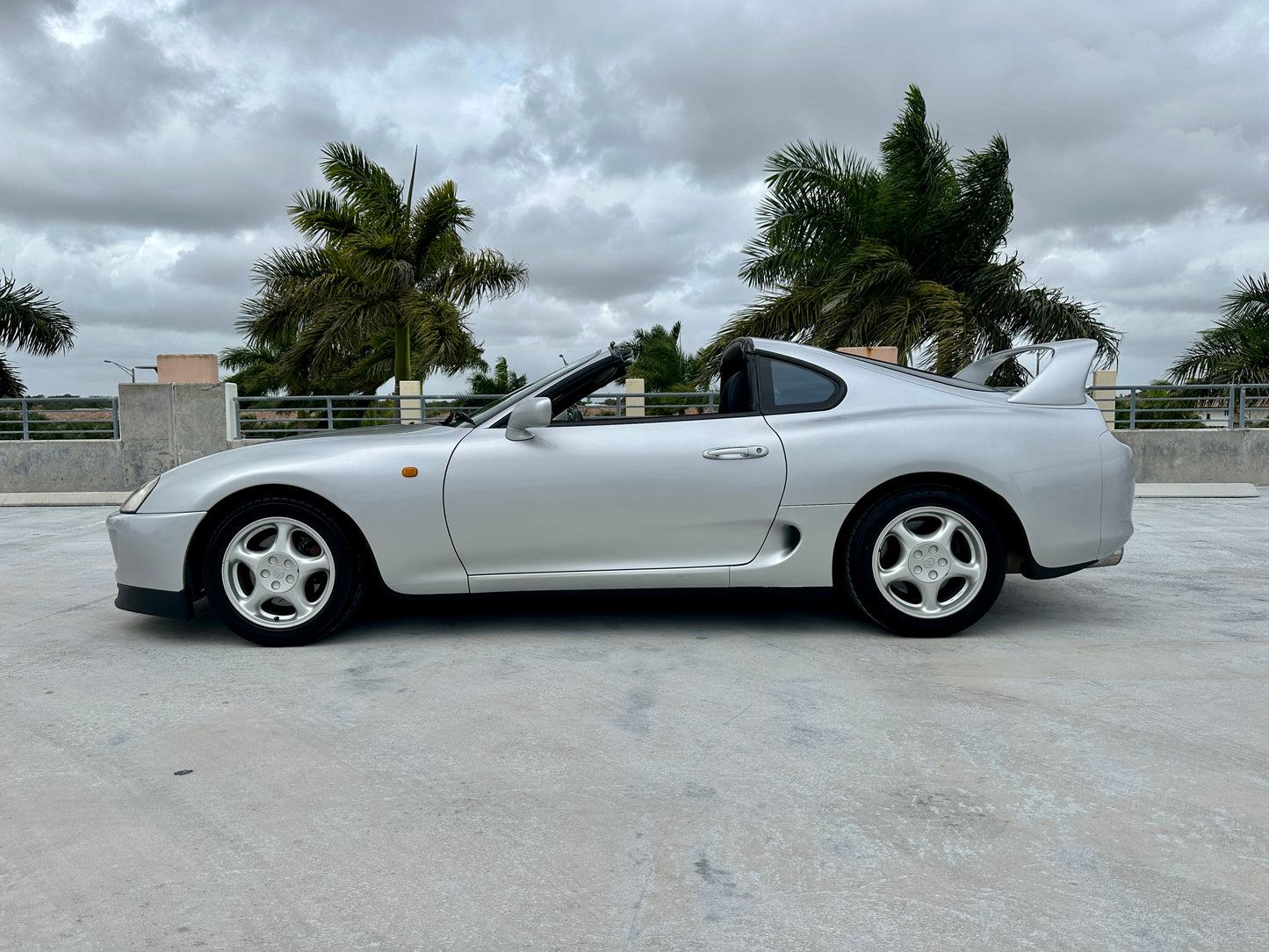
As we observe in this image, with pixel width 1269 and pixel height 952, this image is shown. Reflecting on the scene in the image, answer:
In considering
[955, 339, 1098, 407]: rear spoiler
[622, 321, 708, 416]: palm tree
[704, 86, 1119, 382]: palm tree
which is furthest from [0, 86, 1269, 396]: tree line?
[955, 339, 1098, 407]: rear spoiler

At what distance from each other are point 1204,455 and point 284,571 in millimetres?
13504

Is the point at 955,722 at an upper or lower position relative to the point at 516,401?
lower

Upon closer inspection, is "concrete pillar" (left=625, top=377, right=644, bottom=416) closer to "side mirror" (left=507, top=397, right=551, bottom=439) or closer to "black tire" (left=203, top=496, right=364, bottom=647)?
"side mirror" (left=507, top=397, right=551, bottom=439)

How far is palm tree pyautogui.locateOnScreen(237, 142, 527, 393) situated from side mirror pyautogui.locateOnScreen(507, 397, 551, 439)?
55.9 feet

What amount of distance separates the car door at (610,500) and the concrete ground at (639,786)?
1.35 feet

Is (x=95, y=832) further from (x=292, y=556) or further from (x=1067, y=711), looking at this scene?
(x=1067, y=711)

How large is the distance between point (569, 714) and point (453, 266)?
2043 centimetres

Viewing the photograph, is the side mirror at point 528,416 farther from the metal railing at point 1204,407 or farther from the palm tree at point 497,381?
the palm tree at point 497,381

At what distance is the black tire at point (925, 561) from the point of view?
4.41m

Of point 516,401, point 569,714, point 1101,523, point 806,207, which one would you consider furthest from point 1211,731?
point 806,207

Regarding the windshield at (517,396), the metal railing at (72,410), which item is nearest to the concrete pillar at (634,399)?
the metal railing at (72,410)

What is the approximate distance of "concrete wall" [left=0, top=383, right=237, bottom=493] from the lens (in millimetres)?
13664

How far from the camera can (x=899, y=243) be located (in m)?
19.3

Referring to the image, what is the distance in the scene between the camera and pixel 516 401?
4.60 metres
